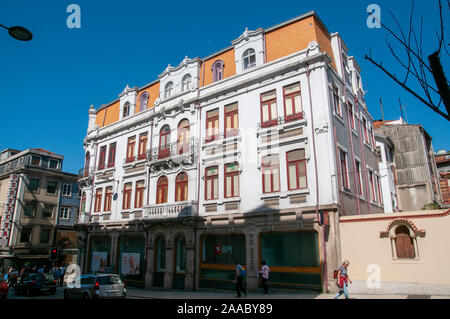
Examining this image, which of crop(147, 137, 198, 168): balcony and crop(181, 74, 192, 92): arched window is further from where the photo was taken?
crop(181, 74, 192, 92): arched window

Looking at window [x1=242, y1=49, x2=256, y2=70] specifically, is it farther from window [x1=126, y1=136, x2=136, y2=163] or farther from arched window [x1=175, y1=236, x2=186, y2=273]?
arched window [x1=175, y1=236, x2=186, y2=273]

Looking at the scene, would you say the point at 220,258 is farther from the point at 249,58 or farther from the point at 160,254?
the point at 249,58

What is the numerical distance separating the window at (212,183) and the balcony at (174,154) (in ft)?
5.28

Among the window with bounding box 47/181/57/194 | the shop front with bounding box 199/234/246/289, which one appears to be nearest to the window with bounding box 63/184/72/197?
the window with bounding box 47/181/57/194

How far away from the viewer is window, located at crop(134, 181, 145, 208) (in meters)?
25.1

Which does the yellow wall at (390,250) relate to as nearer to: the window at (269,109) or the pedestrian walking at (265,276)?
the pedestrian walking at (265,276)

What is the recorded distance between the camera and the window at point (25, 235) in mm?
38800


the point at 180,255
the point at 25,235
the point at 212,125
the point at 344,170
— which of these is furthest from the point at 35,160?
the point at 344,170

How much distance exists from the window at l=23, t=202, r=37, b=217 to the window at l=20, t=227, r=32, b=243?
171 cm

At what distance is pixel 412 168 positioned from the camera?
32.0 meters

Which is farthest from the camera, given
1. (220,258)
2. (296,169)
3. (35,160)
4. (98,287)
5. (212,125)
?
(35,160)

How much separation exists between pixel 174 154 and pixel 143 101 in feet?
26.3

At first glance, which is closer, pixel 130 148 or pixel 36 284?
pixel 36 284

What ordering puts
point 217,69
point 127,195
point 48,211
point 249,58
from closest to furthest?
point 249,58 < point 217,69 < point 127,195 < point 48,211
